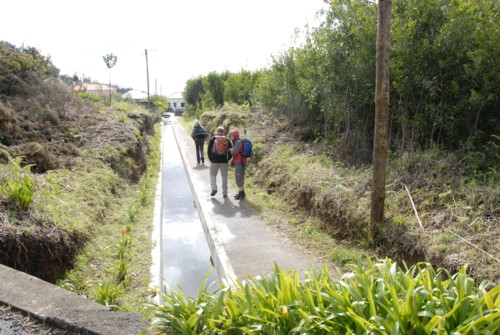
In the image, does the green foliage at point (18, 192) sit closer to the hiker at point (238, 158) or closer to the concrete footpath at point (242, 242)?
the concrete footpath at point (242, 242)

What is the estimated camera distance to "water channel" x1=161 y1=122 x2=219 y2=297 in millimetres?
6098

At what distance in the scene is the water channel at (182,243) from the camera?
6.10 m

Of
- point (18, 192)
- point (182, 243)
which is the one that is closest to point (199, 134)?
point (182, 243)

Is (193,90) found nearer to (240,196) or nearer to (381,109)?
(240,196)

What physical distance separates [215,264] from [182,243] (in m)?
1.49

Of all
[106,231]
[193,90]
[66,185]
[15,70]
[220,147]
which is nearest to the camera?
[106,231]

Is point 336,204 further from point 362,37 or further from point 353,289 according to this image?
point 353,289

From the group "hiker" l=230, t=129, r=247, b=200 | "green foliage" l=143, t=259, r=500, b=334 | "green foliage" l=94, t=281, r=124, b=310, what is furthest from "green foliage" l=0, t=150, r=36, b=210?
"hiker" l=230, t=129, r=247, b=200

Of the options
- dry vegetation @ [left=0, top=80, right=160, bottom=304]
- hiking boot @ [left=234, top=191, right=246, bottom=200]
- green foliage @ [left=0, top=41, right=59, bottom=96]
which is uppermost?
green foliage @ [left=0, top=41, right=59, bottom=96]

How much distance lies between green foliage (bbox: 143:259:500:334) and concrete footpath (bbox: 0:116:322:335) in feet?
1.58

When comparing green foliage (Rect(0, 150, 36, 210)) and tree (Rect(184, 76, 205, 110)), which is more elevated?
tree (Rect(184, 76, 205, 110))

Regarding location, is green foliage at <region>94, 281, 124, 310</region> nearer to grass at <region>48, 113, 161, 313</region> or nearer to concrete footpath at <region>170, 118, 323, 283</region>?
grass at <region>48, 113, 161, 313</region>

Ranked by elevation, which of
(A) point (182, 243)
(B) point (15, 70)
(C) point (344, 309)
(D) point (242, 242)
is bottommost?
(A) point (182, 243)

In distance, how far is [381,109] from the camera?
5.59 meters
